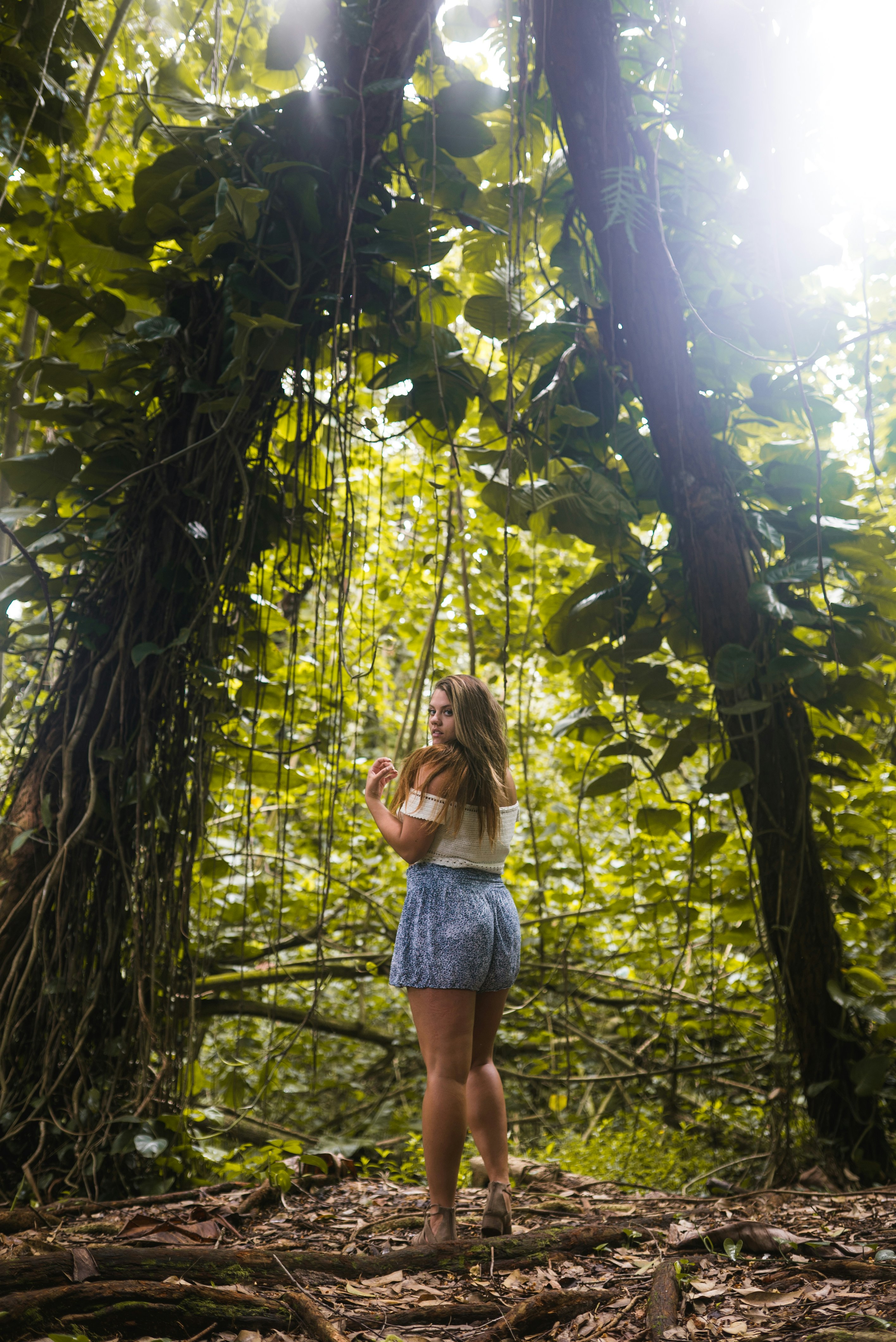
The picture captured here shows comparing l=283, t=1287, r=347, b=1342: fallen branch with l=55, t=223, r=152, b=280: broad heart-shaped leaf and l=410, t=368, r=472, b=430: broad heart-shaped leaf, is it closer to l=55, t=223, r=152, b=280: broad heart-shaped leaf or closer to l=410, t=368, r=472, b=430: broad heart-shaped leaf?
l=410, t=368, r=472, b=430: broad heart-shaped leaf

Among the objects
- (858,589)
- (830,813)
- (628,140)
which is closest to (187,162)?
(628,140)

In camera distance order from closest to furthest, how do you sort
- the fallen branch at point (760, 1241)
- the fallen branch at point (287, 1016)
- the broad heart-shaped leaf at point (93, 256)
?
the fallen branch at point (760, 1241), the broad heart-shaped leaf at point (93, 256), the fallen branch at point (287, 1016)

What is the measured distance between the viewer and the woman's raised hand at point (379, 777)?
1742mm

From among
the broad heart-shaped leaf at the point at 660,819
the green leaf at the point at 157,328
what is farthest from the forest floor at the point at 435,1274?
the green leaf at the point at 157,328

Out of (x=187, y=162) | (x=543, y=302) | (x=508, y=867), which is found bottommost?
(x=508, y=867)

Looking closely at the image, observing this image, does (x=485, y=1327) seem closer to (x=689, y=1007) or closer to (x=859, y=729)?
(x=689, y=1007)

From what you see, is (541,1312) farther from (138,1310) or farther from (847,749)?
(847,749)

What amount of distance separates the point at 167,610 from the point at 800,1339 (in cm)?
185

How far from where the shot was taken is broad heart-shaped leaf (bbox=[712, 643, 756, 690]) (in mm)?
1966

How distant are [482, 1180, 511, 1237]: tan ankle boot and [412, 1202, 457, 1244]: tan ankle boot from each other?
0.21ft

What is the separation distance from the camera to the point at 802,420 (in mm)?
2375

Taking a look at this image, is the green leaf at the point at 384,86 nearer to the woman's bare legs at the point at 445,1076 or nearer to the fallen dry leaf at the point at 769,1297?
the woman's bare legs at the point at 445,1076

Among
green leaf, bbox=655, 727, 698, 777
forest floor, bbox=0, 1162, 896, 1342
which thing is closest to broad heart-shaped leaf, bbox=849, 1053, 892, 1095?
forest floor, bbox=0, 1162, 896, 1342

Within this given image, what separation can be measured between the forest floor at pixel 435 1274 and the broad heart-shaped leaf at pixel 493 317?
6.25 ft
